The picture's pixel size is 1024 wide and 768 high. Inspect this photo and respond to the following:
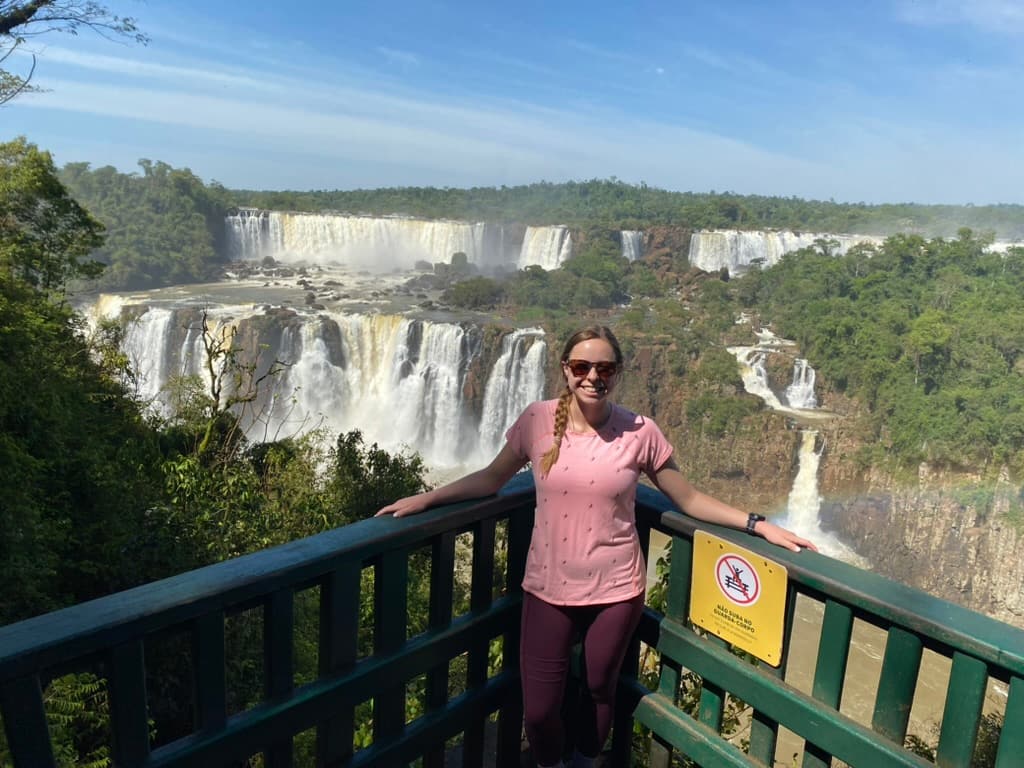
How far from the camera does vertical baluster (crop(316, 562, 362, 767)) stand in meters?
1.39

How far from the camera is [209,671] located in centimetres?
122

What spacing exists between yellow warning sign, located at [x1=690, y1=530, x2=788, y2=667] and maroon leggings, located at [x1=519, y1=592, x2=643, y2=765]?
0.16 metres

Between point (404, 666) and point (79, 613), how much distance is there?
2.16 ft

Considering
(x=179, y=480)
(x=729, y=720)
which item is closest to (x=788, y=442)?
(x=179, y=480)

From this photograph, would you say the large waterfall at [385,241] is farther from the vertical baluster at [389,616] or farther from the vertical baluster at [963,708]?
the vertical baluster at [963,708]

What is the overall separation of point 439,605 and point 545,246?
138 feet

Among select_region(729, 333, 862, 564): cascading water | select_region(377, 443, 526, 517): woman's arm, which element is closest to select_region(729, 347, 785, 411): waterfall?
select_region(729, 333, 862, 564): cascading water

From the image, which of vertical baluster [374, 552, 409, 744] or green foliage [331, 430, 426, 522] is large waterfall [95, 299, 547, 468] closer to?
green foliage [331, 430, 426, 522]

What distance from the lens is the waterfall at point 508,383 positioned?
2462 cm

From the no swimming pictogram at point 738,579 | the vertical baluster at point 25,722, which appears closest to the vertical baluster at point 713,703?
the no swimming pictogram at point 738,579

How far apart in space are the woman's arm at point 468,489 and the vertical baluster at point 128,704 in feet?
1.73

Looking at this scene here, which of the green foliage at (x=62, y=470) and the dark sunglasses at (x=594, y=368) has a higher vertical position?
the dark sunglasses at (x=594, y=368)

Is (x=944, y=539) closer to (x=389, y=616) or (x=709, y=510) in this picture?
(x=709, y=510)

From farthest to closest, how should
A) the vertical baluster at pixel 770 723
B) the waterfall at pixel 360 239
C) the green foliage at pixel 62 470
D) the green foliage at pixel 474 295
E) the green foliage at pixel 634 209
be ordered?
1. the green foliage at pixel 634 209
2. the waterfall at pixel 360 239
3. the green foliage at pixel 474 295
4. the green foliage at pixel 62 470
5. the vertical baluster at pixel 770 723
